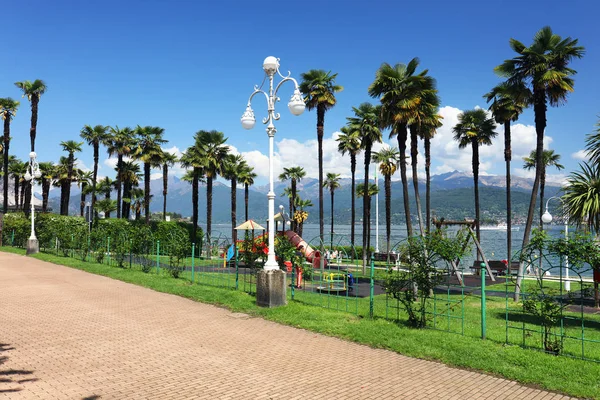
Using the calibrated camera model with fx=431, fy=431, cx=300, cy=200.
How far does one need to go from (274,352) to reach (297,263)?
6.17 meters

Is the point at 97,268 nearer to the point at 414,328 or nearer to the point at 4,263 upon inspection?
the point at 4,263

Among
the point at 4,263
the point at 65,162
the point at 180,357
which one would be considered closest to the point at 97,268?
the point at 4,263

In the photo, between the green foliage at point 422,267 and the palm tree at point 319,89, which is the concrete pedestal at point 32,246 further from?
the green foliage at point 422,267

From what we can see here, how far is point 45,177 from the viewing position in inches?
2213

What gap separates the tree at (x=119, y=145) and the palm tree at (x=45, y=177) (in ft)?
38.8

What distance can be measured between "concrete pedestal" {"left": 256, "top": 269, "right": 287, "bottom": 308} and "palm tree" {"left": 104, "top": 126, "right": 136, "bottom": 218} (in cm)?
3850

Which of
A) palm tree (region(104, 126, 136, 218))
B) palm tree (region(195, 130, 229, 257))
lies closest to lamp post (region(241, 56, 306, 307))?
palm tree (region(195, 130, 229, 257))

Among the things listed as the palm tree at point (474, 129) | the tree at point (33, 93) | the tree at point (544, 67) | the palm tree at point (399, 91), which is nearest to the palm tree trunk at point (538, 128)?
the tree at point (544, 67)

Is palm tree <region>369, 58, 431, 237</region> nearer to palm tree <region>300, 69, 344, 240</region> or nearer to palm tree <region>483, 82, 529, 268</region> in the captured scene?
palm tree <region>483, 82, 529, 268</region>

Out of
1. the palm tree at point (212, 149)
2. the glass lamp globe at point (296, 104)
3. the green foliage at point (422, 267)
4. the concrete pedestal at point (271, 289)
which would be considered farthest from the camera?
the palm tree at point (212, 149)

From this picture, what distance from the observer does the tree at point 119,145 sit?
47.8 m

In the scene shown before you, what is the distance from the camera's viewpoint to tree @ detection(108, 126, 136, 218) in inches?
1882

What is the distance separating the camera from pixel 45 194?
5625cm

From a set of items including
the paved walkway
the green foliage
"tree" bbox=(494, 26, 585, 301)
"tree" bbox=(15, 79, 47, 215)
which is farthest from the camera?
"tree" bbox=(15, 79, 47, 215)
